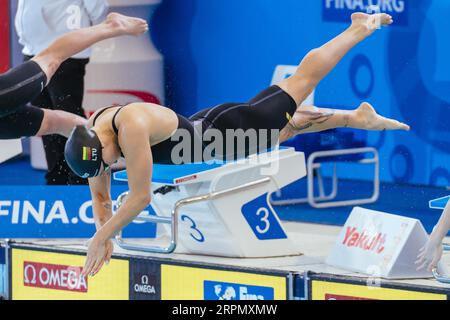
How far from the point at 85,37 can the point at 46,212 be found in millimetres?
1340

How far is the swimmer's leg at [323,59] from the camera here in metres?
5.61

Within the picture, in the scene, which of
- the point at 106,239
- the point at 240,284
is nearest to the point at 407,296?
the point at 240,284

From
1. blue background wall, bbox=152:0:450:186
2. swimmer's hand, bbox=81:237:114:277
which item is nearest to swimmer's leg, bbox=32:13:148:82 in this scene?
swimmer's hand, bbox=81:237:114:277

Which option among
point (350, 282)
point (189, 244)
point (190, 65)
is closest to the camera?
point (350, 282)

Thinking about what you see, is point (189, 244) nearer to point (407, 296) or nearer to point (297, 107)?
point (297, 107)

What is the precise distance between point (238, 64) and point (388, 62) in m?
1.17

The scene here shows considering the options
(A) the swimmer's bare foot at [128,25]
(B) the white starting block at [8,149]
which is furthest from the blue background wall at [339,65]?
(A) the swimmer's bare foot at [128,25]

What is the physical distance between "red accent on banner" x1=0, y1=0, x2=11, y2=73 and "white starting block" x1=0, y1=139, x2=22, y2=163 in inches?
42.0

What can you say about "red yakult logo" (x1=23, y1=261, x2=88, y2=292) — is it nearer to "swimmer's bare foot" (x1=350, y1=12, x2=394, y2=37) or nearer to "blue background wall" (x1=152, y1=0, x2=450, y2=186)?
"swimmer's bare foot" (x1=350, y1=12, x2=394, y2=37)

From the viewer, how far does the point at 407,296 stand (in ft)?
17.1

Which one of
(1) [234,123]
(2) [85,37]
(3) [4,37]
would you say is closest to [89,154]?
(1) [234,123]

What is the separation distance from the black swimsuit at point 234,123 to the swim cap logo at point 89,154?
0.47m

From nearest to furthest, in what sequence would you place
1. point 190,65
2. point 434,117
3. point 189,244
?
point 189,244, point 434,117, point 190,65

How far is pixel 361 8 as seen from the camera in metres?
7.64
